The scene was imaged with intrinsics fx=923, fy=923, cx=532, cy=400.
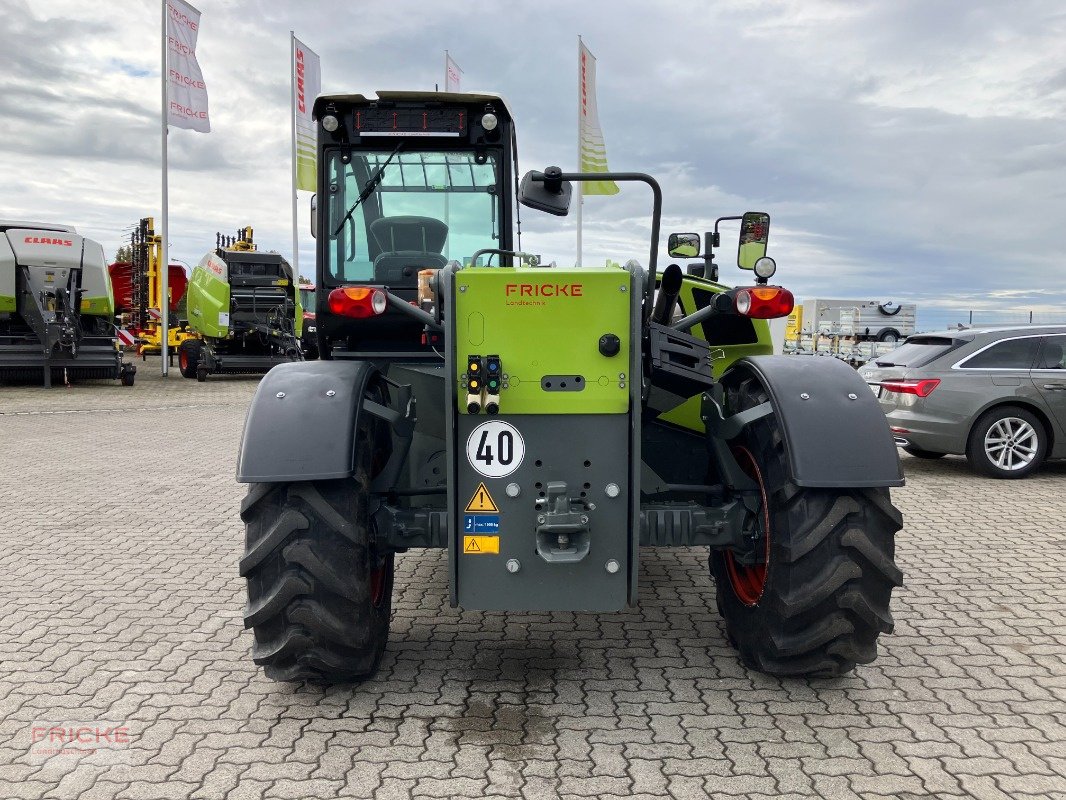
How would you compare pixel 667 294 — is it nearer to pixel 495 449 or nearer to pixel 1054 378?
pixel 495 449

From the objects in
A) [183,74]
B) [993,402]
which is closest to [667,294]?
[993,402]

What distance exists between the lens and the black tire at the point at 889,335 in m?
38.7

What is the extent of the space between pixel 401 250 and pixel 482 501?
93.3 inches

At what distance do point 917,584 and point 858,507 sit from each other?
7.58 ft

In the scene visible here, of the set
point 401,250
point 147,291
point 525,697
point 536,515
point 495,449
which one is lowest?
point 525,697

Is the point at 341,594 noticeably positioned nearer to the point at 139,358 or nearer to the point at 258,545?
the point at 258,545

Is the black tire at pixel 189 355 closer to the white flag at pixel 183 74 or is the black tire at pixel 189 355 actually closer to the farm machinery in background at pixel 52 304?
the farm machinery in background at pixel 52 304

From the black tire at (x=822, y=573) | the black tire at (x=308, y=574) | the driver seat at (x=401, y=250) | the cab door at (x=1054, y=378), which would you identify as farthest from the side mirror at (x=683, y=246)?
the cab door at (x=1054, y=378)

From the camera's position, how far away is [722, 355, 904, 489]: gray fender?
3480 mm

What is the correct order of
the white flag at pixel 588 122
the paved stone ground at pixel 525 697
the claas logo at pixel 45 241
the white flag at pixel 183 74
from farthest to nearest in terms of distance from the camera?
the white flag at pixel 588 122
the white flag at pixel 183 74
the claas logo at pixel 45 241
the paved stone ground at pixel 525 697

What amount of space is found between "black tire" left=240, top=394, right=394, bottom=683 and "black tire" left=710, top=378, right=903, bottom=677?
5.30ft

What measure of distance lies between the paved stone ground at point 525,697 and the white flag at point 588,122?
17394 millimetres

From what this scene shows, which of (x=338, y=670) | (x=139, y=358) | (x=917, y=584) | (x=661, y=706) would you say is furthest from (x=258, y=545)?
(x=139, y=358)

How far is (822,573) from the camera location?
3541mm
